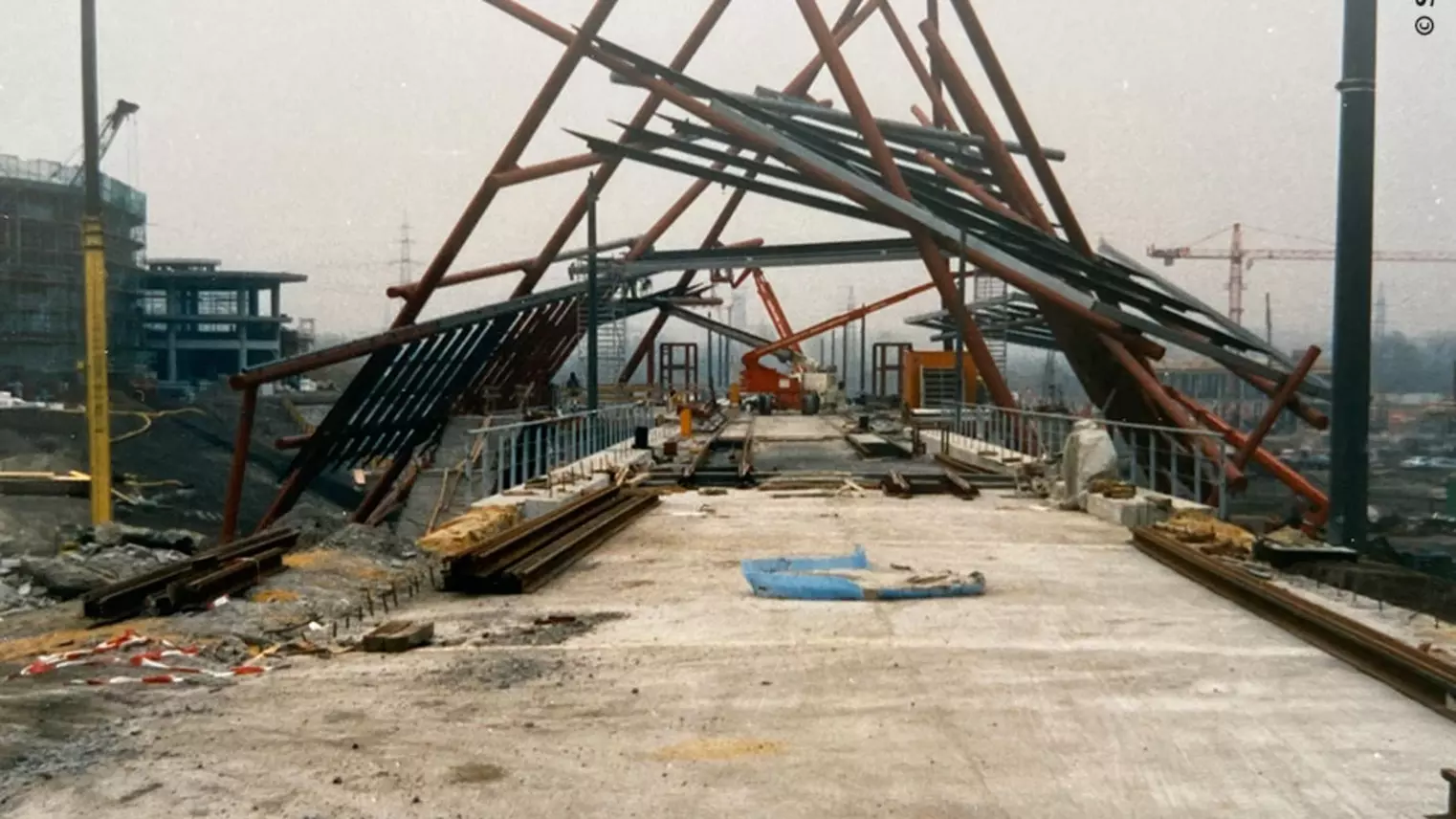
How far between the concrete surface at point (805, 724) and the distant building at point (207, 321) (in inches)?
3663

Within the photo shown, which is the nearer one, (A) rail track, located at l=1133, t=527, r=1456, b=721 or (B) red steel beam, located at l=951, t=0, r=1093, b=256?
(A) rail track, located at l=1133, t=527, r=1456, b=721

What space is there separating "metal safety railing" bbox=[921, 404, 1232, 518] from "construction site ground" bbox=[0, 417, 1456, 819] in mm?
6935

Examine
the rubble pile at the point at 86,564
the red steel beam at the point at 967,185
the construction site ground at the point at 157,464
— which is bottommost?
the construction site ground at the point at 157,464

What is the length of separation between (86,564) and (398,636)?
26.3 feet

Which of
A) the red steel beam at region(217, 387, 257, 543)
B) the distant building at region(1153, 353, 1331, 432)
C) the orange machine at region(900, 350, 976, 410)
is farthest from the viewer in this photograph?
the orange machine at region(900, 350, 976, 410)

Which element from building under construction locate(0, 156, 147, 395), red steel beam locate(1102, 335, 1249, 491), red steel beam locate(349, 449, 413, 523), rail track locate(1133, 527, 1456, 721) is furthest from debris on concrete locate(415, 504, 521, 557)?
building under construction locate(0, 156, 147, 395)

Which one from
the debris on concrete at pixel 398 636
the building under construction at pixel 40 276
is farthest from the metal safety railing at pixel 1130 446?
the building under construction at pixel 40 276

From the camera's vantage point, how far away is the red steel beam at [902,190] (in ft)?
106

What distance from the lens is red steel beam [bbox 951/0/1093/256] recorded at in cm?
3528

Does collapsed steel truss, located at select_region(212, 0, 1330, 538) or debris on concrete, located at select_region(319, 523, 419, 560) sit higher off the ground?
collapsed steel truss, located at select_region(212, 0, 1330, 538)

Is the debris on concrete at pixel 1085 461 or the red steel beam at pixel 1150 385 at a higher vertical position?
the red steel beam at pixel 1150 385

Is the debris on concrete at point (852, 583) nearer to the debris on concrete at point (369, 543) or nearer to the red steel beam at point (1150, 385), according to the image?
the debris on concrete at point (369, 543)

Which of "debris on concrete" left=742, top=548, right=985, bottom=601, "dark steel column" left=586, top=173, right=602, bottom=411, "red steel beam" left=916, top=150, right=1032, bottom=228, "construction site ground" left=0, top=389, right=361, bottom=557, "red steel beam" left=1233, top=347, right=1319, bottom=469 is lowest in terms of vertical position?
"construction site ground" left=0, top=389, right=361, bottom=557

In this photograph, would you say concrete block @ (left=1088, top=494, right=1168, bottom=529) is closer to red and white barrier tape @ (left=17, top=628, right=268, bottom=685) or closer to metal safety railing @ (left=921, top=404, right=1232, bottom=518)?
metal safety railing @ (left=921, top=404, right=1232, bottom=518)
